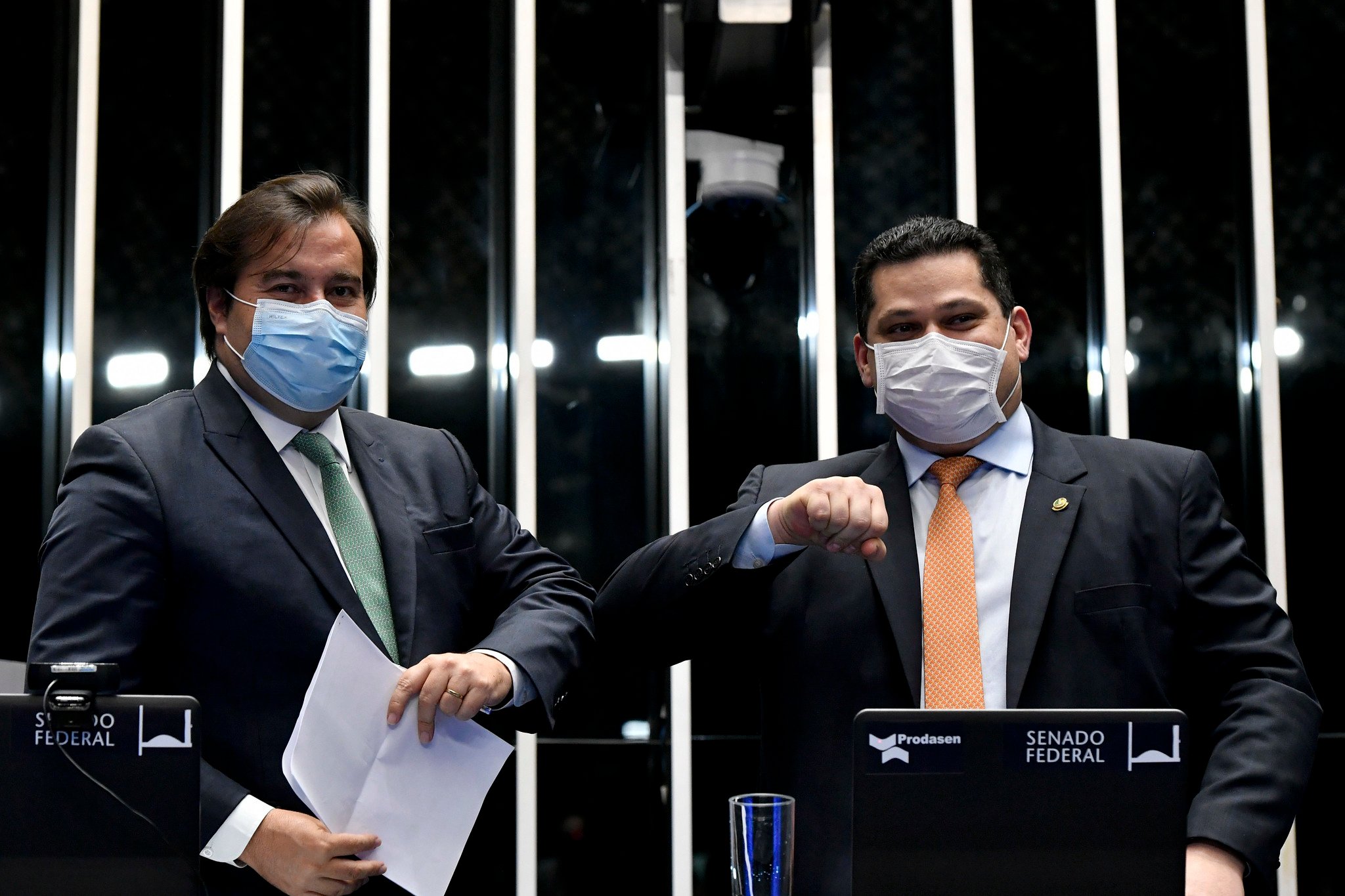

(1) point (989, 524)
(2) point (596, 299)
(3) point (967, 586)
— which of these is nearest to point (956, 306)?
(1) point (989, 524)

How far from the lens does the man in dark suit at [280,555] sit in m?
1.72

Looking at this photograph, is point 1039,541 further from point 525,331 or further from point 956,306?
point 525,331

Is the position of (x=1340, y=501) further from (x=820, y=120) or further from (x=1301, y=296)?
(x=820, y=120)

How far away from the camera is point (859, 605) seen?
203 centimetres

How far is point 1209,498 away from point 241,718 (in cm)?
152

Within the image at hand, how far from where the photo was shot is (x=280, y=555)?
6.10ft

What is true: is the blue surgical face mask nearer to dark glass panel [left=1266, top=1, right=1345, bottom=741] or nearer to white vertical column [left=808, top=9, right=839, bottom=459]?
white vertical column [left=808, top=9, right=839, bottom=459]

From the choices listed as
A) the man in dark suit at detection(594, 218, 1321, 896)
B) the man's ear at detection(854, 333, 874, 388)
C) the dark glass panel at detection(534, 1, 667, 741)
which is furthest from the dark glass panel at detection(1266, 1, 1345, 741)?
the man's ear at detection(854, 333, 874, 388)

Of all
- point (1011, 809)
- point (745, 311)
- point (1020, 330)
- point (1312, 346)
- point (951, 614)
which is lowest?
point (1011, 809)

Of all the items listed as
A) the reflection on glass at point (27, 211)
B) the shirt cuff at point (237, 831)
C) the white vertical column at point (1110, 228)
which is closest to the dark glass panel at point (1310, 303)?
the white vertical column at point (1110, 228)

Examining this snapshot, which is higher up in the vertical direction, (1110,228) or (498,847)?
(1110,228)

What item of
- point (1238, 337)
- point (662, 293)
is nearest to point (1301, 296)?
point (1238, 337)

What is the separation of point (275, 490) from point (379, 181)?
6.16 ft

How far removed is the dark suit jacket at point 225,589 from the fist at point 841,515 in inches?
17.9
